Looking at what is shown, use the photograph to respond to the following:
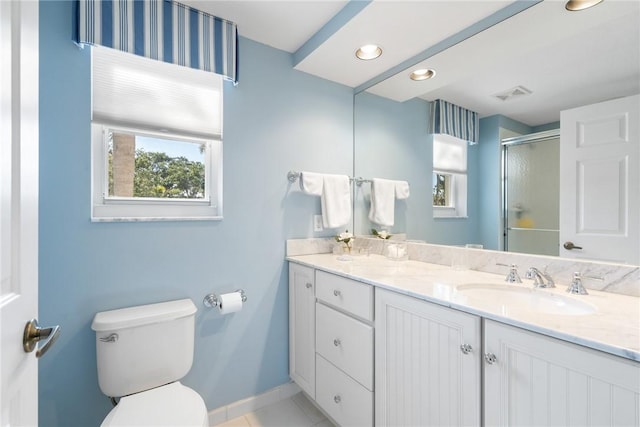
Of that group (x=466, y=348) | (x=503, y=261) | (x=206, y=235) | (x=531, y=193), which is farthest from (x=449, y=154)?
(x=206, y=235)

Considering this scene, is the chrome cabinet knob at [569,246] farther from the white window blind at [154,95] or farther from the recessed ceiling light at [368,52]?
→ the white window blind at [154,95]

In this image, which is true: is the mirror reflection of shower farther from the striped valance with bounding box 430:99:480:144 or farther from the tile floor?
the tile floor

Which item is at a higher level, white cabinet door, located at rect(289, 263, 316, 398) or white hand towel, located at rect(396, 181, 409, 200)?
white hand towel, located at rect(396, 181, 409, 200)

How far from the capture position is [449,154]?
5.75ft

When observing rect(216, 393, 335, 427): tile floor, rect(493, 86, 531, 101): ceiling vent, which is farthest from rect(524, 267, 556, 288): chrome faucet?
rect(216, 393, 335, 427): tile floor

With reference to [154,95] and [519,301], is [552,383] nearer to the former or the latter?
[519,301]

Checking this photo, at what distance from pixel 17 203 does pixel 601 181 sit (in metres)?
1.78

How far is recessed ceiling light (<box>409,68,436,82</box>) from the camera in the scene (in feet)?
5.79

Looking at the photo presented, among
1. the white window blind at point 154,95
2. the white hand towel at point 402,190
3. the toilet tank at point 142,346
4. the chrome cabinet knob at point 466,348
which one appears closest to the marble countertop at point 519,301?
the chrome cabinet knob at point 466,348

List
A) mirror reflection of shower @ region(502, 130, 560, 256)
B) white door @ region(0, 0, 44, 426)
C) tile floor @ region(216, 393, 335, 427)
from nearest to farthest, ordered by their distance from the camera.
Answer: white door @ region(0, 0, 44, 426)
mirror reflection of shower @ region(502, 130, 560, 256)
tile floor @ region(216, 393, 335, 427)

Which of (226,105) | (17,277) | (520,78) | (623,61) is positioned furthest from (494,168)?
(17,277)

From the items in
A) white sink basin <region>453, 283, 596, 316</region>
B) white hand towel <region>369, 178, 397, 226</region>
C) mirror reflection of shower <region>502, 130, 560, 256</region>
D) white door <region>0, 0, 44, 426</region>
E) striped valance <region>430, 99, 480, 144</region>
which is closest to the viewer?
white door <region>0, 0, 44, 426</region>

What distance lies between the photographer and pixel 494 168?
4.93 ft

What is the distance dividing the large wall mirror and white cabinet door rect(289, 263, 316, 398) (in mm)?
759
